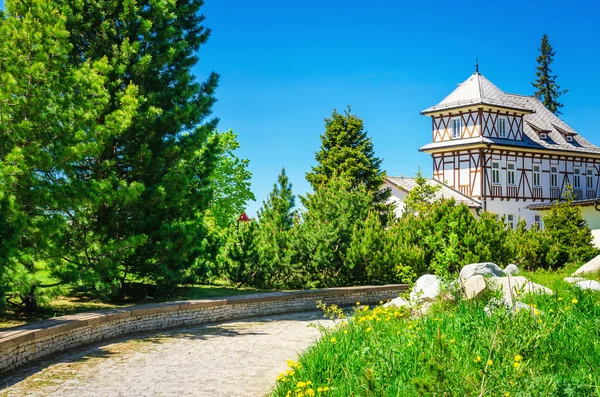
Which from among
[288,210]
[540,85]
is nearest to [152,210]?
[288,210]

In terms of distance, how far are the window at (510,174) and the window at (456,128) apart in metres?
4.17

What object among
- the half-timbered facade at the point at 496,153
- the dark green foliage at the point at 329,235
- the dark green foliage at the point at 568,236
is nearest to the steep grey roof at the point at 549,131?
the half-timbered facade at the point at 496,153

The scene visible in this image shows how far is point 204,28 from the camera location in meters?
17.3

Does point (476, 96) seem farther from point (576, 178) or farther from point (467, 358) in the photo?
point (467, 358)

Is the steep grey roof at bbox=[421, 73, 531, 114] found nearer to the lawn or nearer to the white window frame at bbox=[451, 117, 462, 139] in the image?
the white window frame at bbox=[451, 117, 462, 139]

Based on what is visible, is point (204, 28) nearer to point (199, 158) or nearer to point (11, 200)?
point (199, 158)

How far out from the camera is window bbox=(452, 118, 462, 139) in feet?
151

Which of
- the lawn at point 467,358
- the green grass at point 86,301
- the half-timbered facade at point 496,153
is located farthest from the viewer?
the half-timbered facade at point 496,153

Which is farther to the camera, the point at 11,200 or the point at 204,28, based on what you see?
the point at 204,28

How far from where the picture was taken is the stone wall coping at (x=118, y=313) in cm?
950

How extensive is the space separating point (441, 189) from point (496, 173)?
4541 millimetres

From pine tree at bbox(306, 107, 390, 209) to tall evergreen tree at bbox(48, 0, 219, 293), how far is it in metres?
22.8

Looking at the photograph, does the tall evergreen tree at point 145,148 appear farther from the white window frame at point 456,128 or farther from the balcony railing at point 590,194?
the balcony railing at point 590,194

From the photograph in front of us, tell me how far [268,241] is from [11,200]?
10014mm
